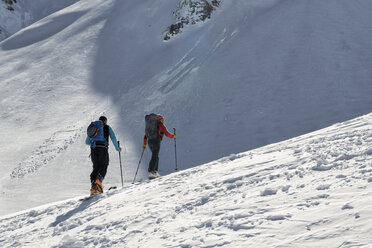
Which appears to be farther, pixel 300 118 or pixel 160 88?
pixel 160 88

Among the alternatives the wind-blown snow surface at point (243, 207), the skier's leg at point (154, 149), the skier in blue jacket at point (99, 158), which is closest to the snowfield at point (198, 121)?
the wind-blown snow surface at point (243, 207)

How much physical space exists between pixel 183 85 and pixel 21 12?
3560cm

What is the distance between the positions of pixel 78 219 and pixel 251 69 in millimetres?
14157

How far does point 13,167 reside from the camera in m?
16.0

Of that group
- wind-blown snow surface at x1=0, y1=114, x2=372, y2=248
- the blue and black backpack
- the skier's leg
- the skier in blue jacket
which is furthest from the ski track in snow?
the blue and black backpack

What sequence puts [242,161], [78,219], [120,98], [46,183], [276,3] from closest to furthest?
[78,219]
[242,161]
[46,183]
[120,98]
[276,3]

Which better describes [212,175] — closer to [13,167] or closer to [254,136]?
[254,136]

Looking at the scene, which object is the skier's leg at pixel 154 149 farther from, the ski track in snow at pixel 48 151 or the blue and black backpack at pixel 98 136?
the ski track in snow at pixel 48 151

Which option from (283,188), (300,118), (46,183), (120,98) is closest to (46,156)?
(46,183)

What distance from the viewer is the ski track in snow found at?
51.2ft

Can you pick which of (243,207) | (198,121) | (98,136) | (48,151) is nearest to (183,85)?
(198,121)

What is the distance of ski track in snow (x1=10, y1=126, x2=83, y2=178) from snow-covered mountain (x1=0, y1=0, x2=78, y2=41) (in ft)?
102

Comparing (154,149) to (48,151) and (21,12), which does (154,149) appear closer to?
(48,151)

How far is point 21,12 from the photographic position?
4875 centimetres
